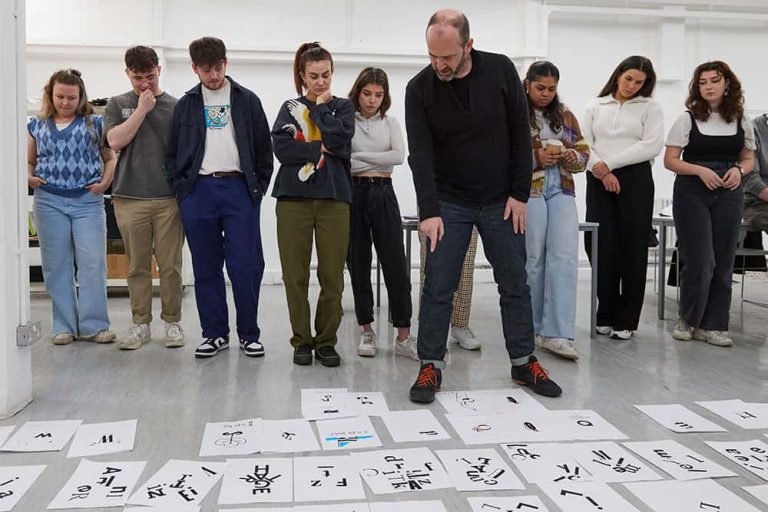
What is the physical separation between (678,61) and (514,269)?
462 cm

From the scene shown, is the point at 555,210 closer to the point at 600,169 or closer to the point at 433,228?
the point at 600,169

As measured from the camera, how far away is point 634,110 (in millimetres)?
3289

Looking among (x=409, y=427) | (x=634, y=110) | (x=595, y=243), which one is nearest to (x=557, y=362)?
(x=595, y=243)

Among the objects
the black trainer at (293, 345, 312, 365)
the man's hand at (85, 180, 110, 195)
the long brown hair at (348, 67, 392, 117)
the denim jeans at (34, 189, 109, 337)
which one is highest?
the long brown hair at (348, 67, 392, 117)

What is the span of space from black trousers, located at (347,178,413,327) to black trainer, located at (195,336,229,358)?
64 cm

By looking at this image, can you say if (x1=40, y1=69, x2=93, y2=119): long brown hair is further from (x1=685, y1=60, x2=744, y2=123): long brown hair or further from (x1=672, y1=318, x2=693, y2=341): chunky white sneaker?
(x1=672, y1=318, x2=693, y2=341): chunky white sneaker

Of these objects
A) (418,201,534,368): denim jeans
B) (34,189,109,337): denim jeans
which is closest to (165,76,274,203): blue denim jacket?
(34,189,109,337): denim jeans

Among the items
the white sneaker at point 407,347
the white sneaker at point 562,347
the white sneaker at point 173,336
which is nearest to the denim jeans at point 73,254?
the white sneaker at point 173,336

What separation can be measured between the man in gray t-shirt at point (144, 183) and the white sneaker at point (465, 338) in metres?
1.30

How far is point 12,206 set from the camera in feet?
7.07

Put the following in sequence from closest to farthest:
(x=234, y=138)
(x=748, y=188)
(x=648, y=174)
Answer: (x=234, y=138)
(x=648, y=174)
(x=748, y=188)

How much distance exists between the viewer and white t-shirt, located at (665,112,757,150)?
322 centimetres

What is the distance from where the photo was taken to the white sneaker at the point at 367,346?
9.84 ft

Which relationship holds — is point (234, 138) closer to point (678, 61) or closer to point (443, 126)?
point (443, 126)
